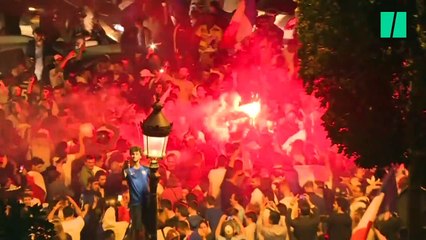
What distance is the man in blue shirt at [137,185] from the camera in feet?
38.3

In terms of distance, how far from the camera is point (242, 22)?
12.6 m

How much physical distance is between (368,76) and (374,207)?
16.1 feet

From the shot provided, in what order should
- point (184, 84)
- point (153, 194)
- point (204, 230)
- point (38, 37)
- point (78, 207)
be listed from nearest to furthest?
point (153, 194)
point (78, 207)
point (38, 37)
point (204, 230)
point (184, 84)

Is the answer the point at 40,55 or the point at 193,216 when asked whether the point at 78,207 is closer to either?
the point at 193,216

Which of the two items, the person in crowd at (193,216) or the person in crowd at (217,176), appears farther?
the person in crowd at (217,176)

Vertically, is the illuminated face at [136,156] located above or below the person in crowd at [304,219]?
above

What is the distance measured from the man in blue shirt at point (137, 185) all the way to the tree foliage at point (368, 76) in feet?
12.3

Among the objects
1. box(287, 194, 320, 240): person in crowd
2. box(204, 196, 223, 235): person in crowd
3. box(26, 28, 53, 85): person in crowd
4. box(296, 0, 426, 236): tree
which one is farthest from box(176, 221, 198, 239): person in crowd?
box(296, 0, 426, 236): tree

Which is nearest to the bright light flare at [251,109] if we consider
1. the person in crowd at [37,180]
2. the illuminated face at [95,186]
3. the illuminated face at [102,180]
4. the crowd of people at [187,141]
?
the crowd of people at [187,141]

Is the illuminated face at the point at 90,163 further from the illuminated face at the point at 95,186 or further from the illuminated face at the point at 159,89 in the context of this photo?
the illuminated face at the point at 159,89

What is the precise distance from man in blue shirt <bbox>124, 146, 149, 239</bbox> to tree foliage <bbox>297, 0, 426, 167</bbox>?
3763mm

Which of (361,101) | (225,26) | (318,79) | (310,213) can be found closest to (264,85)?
(225,26)

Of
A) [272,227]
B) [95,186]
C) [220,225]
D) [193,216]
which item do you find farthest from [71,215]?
A: [272,227]

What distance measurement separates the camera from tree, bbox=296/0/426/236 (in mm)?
8055
